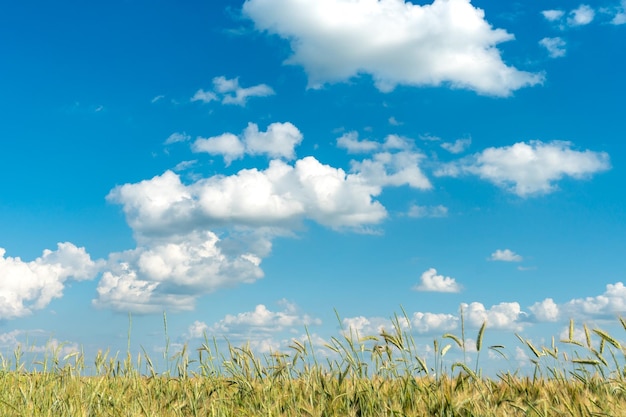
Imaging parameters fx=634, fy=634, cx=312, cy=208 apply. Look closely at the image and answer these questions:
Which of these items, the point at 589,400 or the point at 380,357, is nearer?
the point at 589,400

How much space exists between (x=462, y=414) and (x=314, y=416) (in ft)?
4.67

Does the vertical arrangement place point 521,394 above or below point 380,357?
below

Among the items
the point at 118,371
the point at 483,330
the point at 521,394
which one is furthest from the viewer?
the point at 118,371

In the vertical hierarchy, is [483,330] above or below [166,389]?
above

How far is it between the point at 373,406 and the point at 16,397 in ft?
15.8

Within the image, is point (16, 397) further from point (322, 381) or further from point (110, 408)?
point (322, 381)

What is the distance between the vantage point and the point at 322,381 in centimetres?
783

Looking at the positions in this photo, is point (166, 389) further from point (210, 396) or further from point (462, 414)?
point (462, 414)

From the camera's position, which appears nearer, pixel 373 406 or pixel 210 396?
pixel 373 406

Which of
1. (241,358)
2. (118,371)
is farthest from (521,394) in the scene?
(118,371)

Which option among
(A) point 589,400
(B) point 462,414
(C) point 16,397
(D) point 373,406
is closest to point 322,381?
(D) point 373,406

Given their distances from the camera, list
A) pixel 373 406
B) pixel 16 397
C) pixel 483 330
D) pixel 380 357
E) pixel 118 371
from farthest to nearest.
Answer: pixel 118 371 < pixel 16 397 < pixel 380 357 < pixel 373 406 < pixel 483 330

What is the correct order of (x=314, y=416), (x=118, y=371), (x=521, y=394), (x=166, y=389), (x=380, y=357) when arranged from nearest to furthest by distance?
(x=314, y=416), (x=521, y=394), (x=380, y=357), (x=166, y=389), (x=118, y=371)

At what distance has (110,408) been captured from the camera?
24.5ft
